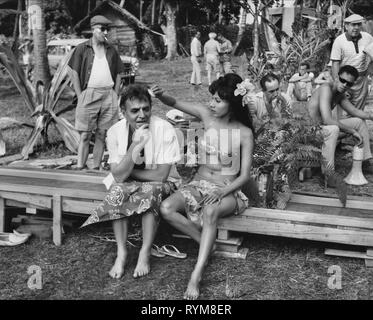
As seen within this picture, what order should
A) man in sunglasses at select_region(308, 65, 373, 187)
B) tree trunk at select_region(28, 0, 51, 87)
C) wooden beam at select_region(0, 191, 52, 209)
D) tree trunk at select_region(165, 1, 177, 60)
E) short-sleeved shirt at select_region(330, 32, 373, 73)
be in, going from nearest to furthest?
wooden beam at select_region(0, 191, 52, 209), man in sunglasses at select_region(308, 65, 373, 187), short-sleeved shirt at select_region(330, 32, 373, 73), tree trunk at select_region(28, 0, 51, 87), tree trunk at select_region(165, 1, 177, 60)

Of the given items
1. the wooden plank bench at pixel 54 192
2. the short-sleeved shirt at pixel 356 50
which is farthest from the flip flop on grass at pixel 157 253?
the short-sleeved shirt at pixel 356 50

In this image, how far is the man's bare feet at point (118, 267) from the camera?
3.93 m

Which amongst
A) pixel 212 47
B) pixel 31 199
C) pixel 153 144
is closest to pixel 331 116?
pixel 153 144

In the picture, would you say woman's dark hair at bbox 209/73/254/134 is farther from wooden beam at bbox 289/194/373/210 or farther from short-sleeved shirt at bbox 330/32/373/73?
short-sleeved shirt at bbox 330/32/373/73

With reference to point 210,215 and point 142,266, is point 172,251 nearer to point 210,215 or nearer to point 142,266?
point 142,266

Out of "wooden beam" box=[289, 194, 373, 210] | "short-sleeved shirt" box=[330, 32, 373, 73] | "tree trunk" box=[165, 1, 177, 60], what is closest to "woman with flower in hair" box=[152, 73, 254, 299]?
"wooden beam" box=[289, 194, 373, 210]

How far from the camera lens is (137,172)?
13.9 feet

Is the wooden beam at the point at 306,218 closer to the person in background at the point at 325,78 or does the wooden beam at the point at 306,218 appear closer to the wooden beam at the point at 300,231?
the wooden beam at the point at 300,231

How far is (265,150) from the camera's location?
15.8 feet

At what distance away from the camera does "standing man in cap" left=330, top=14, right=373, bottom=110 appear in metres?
6.70

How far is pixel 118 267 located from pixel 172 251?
1.76ft

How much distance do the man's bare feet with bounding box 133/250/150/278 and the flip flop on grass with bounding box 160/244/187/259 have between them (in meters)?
0.31

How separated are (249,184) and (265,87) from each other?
134 cm
